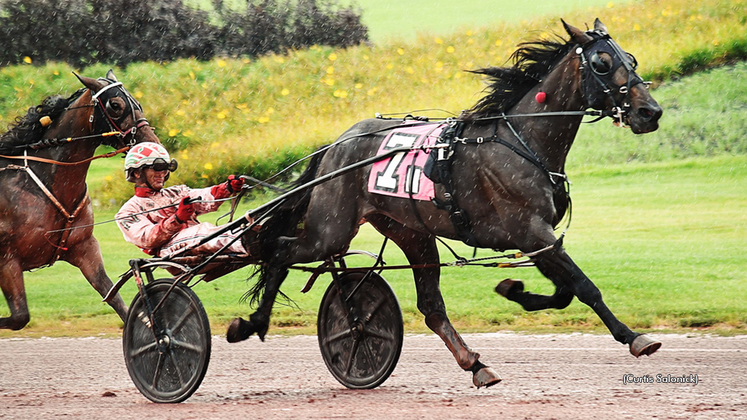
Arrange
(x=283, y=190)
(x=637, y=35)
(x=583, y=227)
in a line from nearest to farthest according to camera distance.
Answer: (x=283, y=190) < (x=583, y=227) < (x=637, y=35)

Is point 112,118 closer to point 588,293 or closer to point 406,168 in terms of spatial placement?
point 406,168

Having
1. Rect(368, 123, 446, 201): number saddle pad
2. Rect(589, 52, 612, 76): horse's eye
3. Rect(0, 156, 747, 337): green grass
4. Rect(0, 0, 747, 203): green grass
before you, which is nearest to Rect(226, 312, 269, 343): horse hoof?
Rect(368, 123, 446, 201): number saddle pad

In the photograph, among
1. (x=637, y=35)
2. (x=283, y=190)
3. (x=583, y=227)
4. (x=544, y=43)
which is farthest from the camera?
(x=637, y=35)

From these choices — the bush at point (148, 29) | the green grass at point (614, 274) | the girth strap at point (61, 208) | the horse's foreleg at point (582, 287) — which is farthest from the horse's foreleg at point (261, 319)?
the bush at point (148, 29)

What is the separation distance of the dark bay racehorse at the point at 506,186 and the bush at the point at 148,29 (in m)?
9.33

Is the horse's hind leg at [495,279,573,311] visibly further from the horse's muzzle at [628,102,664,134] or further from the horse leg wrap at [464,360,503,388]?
the horse's muzzle at [628,102,664,134]

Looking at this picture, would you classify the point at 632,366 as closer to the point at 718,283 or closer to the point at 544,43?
the point at 544,43

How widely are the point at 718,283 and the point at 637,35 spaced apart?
5628 millimetres

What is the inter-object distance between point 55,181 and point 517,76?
286 cm

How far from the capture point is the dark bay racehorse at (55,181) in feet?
18.4

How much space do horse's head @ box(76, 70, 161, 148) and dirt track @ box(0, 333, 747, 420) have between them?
1.48 metres

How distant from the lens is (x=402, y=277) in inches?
389

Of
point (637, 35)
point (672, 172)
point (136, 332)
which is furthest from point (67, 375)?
point (637, 35)

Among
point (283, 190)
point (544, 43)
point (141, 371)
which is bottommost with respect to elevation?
point (141, 371)
